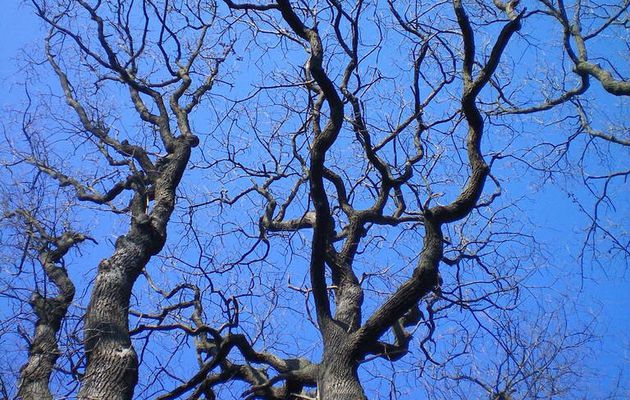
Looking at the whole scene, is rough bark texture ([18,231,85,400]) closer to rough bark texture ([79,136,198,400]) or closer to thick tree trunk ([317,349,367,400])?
rough bark texture ([79,136,198,400])

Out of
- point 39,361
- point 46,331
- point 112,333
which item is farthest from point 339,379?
point 46,331

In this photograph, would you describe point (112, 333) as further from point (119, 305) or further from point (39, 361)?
point (39, 361)

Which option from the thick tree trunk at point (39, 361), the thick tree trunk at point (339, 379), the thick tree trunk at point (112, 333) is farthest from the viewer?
the thick tree trunk at point (39, 361)

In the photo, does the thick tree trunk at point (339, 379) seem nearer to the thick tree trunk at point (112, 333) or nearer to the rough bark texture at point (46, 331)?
the thick tree trunk at point (112, 333)

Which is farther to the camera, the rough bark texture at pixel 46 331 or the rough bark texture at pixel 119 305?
the rough bark texture at pixel 46 331

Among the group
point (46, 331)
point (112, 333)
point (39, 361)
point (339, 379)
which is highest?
point (46, 331)

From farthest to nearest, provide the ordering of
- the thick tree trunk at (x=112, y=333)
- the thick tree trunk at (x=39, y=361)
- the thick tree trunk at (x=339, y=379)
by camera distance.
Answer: the thick tree trunk at (x=39, y=361)
the thick tree trunk at (x=339, y=379)
the thick tree trunk at (x=112, y=333)

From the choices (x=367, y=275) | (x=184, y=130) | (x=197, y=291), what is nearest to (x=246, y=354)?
(x=197, y=291)

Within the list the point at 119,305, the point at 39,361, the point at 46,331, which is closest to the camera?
the point at 119,305

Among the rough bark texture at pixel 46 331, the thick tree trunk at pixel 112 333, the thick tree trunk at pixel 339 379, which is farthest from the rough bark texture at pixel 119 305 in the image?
the thick tree trunk at pixel 339 379

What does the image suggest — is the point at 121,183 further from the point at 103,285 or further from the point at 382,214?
the point at 382,214

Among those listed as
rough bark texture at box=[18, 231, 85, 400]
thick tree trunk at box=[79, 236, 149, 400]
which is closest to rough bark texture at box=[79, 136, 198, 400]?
thick tree trunk at box=[79, 236, 149, 400]

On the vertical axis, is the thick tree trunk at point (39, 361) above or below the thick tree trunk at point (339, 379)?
above

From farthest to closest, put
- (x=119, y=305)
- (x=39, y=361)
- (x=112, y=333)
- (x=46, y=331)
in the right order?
(x=46, y=331) → (x=39, y=361) → (x=119, y=305) → (x=112, y=333)
